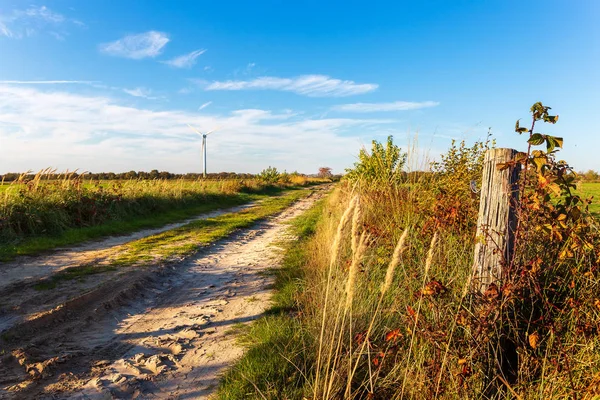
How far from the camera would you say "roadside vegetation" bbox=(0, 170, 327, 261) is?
1027cm

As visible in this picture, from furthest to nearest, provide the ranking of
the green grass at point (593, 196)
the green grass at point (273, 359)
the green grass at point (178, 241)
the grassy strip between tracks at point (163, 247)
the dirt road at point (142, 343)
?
the green grass at point (178, 241)
the grassy strip between tracks at point (163, 247)
the green grass at point (593, 196)
the dirt road at point (142, 343)
the green grass at point (273, 359)

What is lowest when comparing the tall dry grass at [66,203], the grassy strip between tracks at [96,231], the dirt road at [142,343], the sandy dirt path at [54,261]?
the dirt road at [142,343]

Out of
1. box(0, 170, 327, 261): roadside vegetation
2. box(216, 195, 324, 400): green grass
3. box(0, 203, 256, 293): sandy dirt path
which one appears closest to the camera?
box(216, 195, 324, 400): green grass

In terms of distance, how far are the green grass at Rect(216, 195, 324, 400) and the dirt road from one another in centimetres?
20

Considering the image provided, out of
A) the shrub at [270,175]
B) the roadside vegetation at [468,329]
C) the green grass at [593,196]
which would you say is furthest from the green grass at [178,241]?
the shrub at [270,175]

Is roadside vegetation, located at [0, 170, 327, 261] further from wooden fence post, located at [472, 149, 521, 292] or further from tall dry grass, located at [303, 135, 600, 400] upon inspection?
wooden fence post, located at [472, 149, 521, 292]

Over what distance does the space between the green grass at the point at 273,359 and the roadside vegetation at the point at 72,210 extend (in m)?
6.45

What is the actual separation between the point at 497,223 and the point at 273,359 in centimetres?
251

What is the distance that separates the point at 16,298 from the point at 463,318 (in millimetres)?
6037

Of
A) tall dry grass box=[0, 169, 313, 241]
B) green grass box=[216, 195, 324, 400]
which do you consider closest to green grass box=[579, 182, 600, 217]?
green grass box=[216, 195, 324, 400]

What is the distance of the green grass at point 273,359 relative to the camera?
3.42 m

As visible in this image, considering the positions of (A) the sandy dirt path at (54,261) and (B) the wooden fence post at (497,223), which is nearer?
(B) the wooden fence post at (497,223)

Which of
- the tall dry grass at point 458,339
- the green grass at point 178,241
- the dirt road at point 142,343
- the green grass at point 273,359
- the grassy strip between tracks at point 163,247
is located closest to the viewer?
the tall dry grass at point 458,339

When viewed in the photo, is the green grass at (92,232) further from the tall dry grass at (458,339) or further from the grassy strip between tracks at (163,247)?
the tall dry grass at (458,339)
